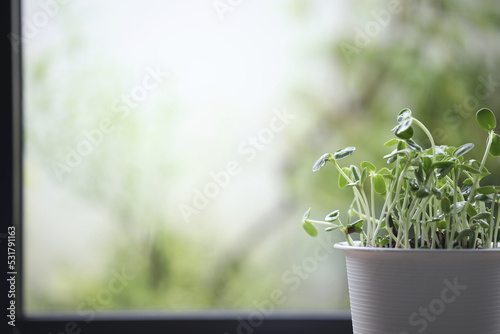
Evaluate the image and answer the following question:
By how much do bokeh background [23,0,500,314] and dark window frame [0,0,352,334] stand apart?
1.1 inches

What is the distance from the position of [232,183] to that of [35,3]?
649 millimetres

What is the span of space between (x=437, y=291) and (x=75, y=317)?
0.80 metres

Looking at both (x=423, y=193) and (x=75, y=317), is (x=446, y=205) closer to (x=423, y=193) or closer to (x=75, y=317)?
(x=423, y=193)

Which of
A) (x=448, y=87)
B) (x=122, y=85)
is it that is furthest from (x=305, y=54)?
(x=122, y=85)

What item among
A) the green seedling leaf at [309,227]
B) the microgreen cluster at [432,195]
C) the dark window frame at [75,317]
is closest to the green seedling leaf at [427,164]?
the microgreen cluster at [432,195]

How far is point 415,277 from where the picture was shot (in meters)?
0.82

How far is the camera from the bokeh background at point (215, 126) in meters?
1.17

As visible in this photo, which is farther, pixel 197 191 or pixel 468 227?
pixel 197 191

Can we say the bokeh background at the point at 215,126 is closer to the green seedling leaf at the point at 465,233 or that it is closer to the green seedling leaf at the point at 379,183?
the green seedling leaf at the point at 379,183

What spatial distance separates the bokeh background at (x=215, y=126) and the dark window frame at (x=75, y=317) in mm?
28

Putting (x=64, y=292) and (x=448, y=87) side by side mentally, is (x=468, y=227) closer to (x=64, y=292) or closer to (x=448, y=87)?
(x=448, y=87)

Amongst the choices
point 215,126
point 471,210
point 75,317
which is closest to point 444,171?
point 471,210

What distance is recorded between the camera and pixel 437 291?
31.9 inches

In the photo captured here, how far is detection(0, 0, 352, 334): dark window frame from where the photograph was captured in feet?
3.72
